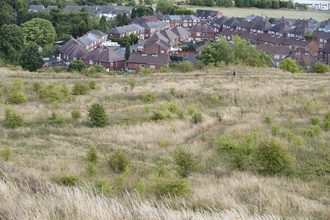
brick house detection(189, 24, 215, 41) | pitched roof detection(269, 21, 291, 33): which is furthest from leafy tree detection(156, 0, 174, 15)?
pitched roof detection(269, 21, 291, 33)

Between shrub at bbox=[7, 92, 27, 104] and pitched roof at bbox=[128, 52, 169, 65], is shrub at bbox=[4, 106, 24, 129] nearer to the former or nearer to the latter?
shrub at bbox=[7, 92, 27, 104]

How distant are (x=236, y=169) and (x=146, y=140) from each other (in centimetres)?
403

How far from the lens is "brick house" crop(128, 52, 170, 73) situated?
43.3 metres

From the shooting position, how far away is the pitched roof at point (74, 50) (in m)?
46.9

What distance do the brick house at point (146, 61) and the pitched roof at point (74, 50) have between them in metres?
6.62

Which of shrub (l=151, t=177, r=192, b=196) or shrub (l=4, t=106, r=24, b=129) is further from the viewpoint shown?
shrub (l=4, t=106, r=24, b=129)

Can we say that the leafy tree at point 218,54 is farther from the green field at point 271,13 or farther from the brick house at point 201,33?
the green field at point 271,13

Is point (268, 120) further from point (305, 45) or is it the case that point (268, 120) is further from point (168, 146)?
point (305, 45)

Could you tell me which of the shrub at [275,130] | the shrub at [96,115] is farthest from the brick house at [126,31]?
the shrub at [275,130]

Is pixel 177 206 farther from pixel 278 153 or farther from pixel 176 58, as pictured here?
pixel 176 58

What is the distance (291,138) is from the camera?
12.8 meters

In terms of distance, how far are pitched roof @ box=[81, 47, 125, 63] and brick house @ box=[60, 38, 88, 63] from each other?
1044mm

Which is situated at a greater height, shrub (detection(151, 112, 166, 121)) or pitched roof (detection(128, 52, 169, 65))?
shrub (detection(151, 112, 166, 121))

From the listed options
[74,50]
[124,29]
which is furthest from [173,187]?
[124,29]
